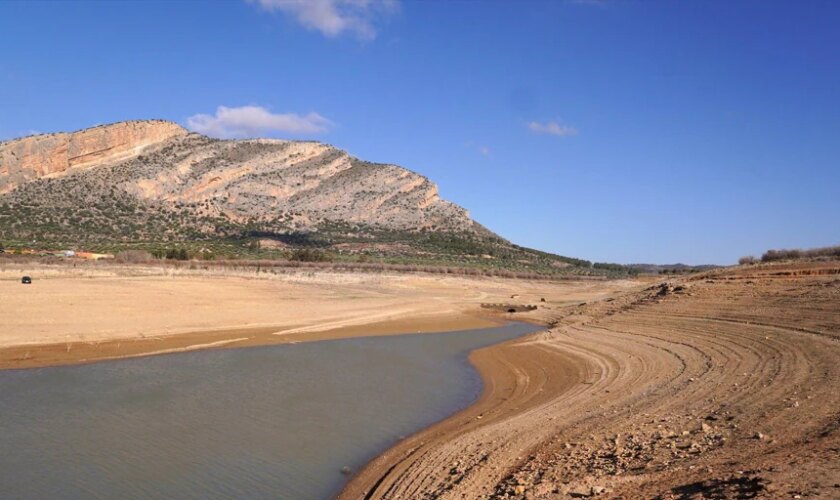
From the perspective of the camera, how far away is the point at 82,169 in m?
89.5

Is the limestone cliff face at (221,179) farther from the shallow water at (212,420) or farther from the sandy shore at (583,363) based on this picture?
the shallow water at (212,420)

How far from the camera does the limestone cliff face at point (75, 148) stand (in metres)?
84.4

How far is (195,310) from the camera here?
28.2 meters

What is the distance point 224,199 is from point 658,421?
292ft

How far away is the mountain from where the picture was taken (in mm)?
73375

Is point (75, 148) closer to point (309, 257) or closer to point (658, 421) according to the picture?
point (309, 257)

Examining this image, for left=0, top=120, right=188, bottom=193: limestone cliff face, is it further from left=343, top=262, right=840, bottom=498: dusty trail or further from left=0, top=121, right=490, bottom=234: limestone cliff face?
left=343, top=262, right=840, bottom=498: dusty trail

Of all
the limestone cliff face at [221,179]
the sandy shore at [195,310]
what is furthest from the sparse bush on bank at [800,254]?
the limestone cliff face at [221,179]

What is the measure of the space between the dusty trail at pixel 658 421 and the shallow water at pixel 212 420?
1.14 m

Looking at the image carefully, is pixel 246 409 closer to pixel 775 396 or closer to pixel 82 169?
pixel 775 396

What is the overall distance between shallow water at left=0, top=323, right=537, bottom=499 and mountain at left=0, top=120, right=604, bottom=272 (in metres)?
50.5

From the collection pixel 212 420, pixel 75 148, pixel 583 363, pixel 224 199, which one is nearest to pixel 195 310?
pixel 212 420

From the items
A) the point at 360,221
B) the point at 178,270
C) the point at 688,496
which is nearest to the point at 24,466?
the point at 688,496

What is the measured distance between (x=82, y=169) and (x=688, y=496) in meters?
99.8
